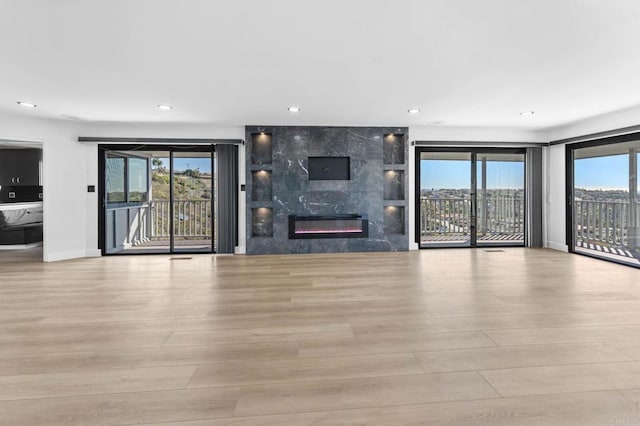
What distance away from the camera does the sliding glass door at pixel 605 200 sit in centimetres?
524

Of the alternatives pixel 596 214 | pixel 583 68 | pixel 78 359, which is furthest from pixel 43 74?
pixel 596 214

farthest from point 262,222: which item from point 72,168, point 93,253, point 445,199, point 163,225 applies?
point 445,199

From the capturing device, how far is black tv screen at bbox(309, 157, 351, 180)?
628cm

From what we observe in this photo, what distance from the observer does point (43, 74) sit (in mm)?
3422

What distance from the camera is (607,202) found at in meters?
5.72

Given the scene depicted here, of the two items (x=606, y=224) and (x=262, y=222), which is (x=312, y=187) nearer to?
(x=262, y=222)

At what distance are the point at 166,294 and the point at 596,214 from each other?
273 inches

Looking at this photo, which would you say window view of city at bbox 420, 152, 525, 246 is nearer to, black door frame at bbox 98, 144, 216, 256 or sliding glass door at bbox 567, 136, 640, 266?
sliding glass door at bbox 567, 136, 640, 266

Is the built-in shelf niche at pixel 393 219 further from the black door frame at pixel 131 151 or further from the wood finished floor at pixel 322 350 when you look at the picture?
the black door frame at pixel 131 151

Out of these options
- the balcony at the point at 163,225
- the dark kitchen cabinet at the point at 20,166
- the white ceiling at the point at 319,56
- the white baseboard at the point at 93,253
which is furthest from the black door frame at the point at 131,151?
the dark kitchen cabinet at the point at 20,166

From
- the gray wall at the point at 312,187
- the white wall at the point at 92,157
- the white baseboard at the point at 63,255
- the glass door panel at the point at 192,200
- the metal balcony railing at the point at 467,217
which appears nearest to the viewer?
the white wall at the point at 92,157

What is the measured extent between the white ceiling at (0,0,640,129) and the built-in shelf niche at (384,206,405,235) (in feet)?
7.08

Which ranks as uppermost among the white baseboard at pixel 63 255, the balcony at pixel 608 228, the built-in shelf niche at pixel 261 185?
the built-in shelf niche at pixel 261 185

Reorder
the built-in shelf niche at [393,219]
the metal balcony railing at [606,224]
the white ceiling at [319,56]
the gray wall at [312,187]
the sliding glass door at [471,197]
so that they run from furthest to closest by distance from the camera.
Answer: the sliding glass door at [471,197] < the built-in shelf niche at [393,219] < the gray wall at [312,187] < the metal balcony railing at [606,224] < the white ceiling at [319,56]
